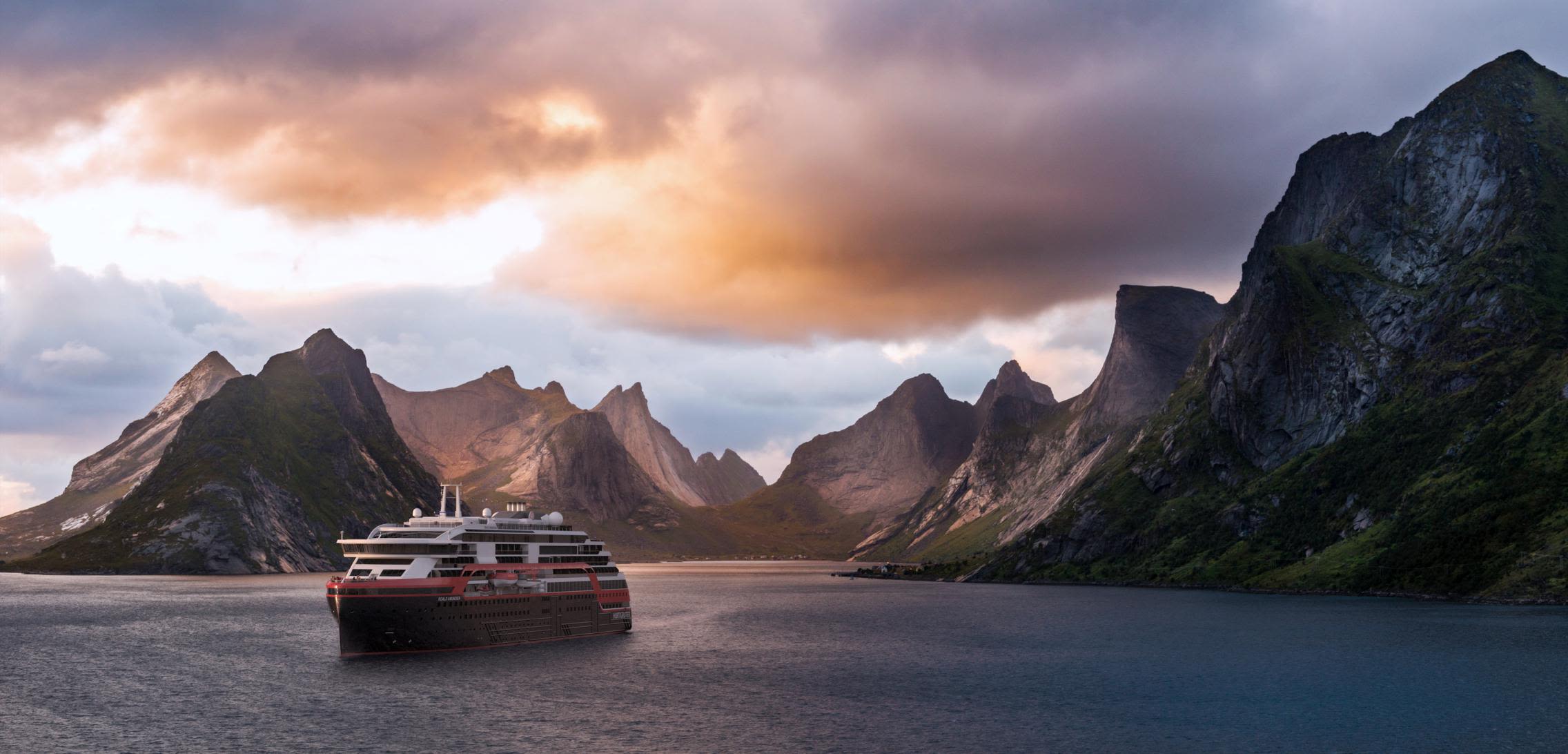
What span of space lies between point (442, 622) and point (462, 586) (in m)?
4.34

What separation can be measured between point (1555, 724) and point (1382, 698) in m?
14.3

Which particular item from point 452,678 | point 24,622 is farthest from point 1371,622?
point 24,622

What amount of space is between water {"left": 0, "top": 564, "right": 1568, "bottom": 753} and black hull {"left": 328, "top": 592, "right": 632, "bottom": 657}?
279 cm

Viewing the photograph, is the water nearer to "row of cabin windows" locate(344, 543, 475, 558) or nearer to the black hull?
the black hull

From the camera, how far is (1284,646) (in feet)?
400

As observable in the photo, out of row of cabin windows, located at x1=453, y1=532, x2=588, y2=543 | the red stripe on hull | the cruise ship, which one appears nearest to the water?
the red stripe on hull

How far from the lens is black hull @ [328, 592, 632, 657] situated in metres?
107

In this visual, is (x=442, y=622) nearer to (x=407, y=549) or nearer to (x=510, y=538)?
(x=407, y=549)

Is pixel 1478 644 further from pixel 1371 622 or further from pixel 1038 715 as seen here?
pixel 1038 715

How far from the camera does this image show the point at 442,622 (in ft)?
363

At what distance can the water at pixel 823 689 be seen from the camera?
72250mm

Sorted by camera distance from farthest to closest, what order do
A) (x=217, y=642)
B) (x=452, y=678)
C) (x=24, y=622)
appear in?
(x=24, y=622) → (x=217, y=642) → (x=452, y=678)

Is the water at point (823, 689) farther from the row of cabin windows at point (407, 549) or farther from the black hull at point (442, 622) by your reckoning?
the row of cabin windows at point (407, 549)

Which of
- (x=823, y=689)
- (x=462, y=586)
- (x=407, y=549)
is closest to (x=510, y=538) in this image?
(x=462, y=586)
